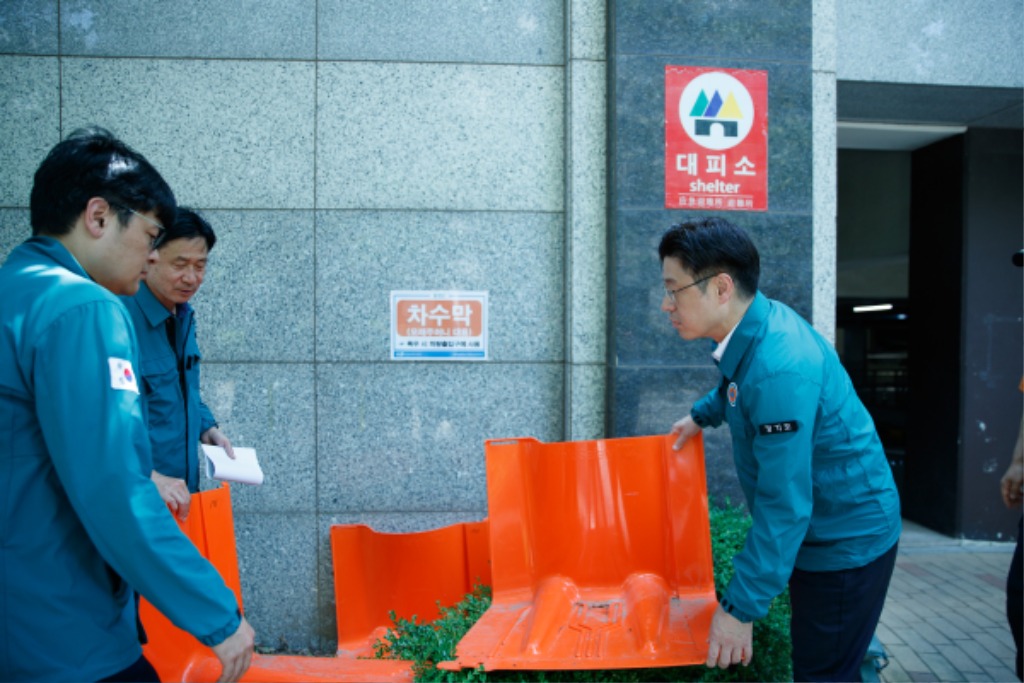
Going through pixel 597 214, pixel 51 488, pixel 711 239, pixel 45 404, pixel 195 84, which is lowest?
pixel 51 488

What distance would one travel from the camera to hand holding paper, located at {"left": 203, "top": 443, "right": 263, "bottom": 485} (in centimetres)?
280

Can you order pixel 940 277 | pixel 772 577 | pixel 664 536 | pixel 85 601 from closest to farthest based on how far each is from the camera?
1. pixel 85 601
2. pixel 772 577
3. pixel 664 536
4. pixel 940 277

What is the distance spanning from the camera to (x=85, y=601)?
158 cm

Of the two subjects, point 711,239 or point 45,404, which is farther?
point 711,239

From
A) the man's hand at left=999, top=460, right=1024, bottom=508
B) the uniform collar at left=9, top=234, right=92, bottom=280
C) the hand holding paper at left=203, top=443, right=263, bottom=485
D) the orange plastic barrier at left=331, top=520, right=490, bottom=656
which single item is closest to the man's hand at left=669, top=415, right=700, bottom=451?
the man's hand at left=999, top=460, right=1024, bottom=508

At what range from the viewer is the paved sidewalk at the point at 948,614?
365 centimetres

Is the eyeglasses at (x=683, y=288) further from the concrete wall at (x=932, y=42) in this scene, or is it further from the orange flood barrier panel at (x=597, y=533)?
the concrete wall at (x=932, y=42)

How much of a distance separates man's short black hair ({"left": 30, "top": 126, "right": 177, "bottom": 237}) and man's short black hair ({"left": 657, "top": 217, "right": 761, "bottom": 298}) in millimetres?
1521

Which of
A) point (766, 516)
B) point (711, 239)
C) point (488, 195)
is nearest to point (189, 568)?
point (766, 516)

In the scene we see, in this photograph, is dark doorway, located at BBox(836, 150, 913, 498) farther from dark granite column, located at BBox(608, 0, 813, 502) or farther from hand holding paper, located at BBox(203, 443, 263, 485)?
hand holding paper, located at BBox(203, 443, 263, 485)

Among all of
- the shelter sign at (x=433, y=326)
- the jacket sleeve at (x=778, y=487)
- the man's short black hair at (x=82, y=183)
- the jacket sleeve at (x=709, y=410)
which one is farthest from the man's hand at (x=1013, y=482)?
the man's short black hair at (x=82, y=183)

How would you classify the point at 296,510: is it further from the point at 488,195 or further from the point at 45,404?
the point at 45,404

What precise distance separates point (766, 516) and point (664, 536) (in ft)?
3.77

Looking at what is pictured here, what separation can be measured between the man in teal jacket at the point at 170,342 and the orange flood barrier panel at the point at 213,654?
175 millimetres
